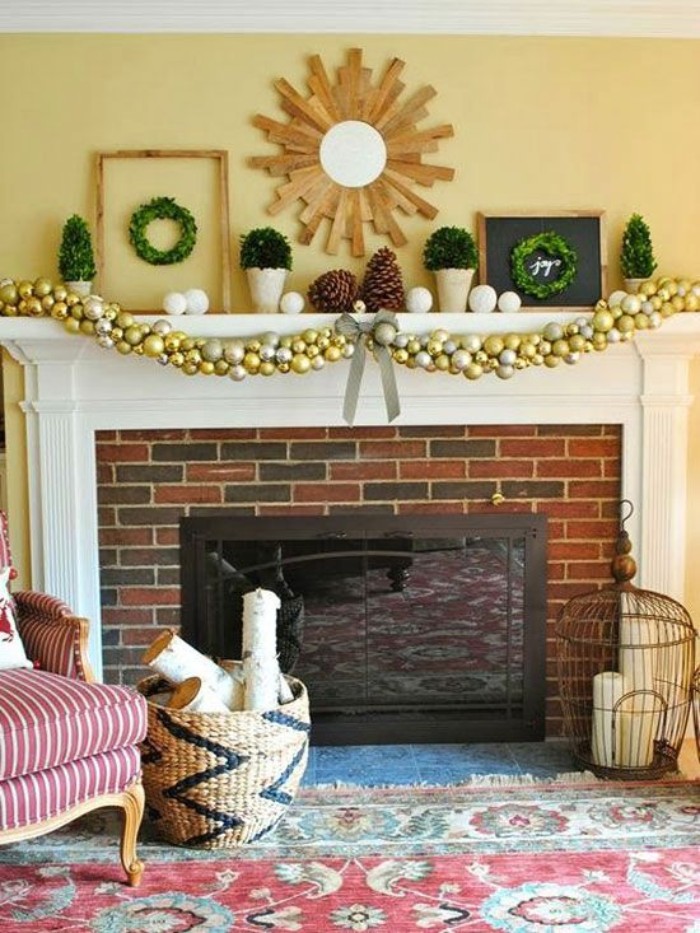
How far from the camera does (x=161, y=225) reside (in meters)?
3.28

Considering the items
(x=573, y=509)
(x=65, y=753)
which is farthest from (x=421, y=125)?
(x=65, y=753)

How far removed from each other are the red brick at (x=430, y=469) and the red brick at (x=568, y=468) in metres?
0.26

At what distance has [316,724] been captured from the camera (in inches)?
138

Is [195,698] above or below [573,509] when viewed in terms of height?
below

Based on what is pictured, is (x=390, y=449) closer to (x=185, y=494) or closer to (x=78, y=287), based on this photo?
(x=185, y=494)

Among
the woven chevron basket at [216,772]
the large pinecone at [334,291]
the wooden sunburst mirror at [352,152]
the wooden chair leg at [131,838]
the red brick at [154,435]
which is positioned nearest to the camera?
the wooden chair leg at [131,838]

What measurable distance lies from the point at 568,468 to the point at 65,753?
1.84m

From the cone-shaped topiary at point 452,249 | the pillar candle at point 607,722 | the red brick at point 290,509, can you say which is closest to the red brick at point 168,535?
the red brick at point 290,509

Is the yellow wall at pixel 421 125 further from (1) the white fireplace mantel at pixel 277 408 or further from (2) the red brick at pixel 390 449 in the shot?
(2) the red brick at pixel 390 449

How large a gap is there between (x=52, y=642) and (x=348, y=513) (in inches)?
41.9

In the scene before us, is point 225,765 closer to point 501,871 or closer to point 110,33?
point 501,871

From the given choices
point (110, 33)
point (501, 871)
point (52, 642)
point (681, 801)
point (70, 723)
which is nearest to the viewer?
point (70, 723)

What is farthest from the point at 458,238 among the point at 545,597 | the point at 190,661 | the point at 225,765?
the point at 225,765

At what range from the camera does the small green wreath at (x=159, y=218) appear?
323 centimetres
